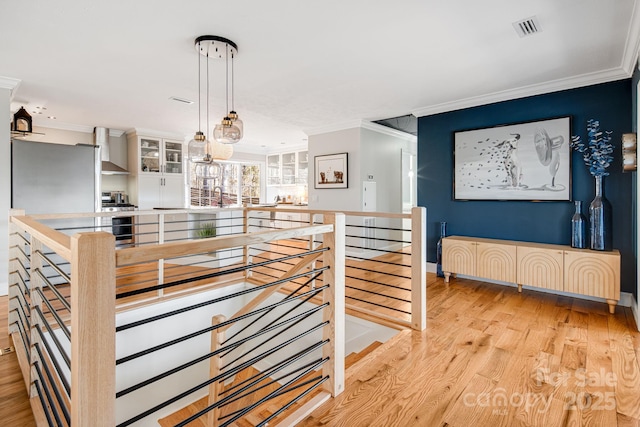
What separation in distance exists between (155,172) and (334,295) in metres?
5.84

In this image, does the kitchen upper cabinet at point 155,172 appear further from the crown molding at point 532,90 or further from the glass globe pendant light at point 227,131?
the crown molding at point 532,90

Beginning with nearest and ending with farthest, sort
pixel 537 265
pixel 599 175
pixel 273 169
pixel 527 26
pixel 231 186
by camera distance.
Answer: pixel 527 26 → pixel 599 175 → pixel 537 265 → pixel 231 186 → pixel 273 169

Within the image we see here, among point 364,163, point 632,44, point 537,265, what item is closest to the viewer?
point 632,44

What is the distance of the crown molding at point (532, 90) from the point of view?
129 inches

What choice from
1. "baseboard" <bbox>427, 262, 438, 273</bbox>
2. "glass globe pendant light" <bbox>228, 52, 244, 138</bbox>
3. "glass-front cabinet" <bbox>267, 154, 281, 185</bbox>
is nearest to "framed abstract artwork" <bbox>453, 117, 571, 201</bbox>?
"baseboard" <bbox>427, 262, 438, 273</bbox>

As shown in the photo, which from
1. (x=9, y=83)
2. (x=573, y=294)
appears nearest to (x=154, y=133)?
(x=9, y=83)

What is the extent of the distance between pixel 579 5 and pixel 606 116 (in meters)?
1.78

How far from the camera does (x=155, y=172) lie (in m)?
6.30

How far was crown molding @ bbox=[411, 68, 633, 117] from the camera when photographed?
10.8 ft

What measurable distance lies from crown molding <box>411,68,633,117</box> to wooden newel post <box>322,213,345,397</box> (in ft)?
11.2

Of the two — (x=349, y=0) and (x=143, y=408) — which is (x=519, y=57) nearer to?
(x=349, y=0)

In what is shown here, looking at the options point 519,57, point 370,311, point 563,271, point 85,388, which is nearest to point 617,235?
point 563,271

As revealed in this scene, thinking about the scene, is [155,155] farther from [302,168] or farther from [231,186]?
[302,168]

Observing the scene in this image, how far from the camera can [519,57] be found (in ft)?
9.69
